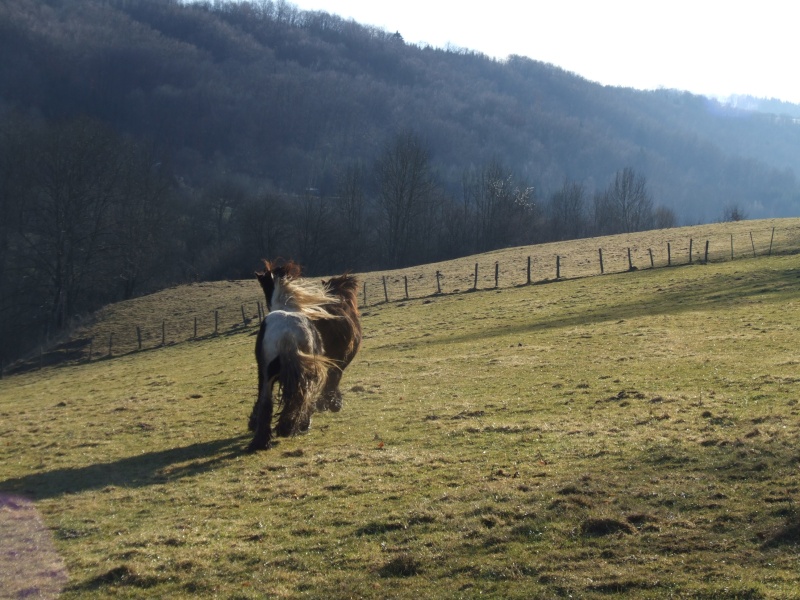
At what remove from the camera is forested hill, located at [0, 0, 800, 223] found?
12912 centimetres

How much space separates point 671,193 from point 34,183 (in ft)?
477

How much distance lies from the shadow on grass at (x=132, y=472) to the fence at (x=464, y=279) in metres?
25.3

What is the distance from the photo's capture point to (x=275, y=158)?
134750mm

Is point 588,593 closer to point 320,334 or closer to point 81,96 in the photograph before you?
point 320,334

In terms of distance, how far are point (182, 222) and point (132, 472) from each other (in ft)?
240

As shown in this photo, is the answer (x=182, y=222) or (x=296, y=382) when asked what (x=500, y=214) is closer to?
(x=182, y=222)

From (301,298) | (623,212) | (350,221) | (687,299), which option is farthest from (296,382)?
(623,212)

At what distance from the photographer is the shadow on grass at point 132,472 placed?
10.9 meters

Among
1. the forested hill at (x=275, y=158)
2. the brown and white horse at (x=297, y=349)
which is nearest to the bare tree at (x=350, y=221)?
the forested hill at (x=275, y=158)

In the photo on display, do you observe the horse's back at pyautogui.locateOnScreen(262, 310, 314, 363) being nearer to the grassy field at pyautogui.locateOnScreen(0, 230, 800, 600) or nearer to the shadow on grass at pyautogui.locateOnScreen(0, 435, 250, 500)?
the grassy field at pyautogui.locateOnScreen(0, 230, 800, 600)

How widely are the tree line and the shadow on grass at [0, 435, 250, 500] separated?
4687cm

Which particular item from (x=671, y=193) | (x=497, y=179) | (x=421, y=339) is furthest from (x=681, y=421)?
(x=671, y=193)

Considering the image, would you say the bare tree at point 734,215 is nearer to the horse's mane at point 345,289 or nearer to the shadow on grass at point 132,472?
the horse's mane at point 345,289

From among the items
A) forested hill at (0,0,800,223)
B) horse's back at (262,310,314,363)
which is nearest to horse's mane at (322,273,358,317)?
horse's back at (262,310,314,363)
